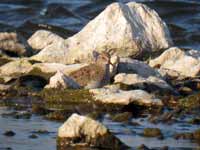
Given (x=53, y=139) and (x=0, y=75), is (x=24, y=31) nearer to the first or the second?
(x=0, y=75)

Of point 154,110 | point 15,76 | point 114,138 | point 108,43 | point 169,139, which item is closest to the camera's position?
point 114,138

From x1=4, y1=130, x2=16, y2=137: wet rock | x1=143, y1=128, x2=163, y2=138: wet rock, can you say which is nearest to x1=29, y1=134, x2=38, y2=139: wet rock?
x1=4, y1=130, x2=16, y2=137: wet rock

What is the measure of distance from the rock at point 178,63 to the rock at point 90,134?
5730 mm

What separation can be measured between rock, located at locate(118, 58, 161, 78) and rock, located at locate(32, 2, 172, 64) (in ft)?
4.44

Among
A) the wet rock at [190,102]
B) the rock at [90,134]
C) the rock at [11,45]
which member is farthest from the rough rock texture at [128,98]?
the rock at [11,45]

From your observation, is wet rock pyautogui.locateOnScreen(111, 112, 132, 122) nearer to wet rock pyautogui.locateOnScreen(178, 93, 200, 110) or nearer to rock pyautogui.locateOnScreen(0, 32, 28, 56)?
wet rock pyautogui.locateOnScreen(178, 93, 200, 110)

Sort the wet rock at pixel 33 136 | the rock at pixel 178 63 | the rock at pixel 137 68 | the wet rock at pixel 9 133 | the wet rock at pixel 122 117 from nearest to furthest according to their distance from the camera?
1. the wet rock at pixel 33 136
2. the wet rock at pixel 9 133
3. the wet rock at pixel 122 117
4. the rock at pixel 137 68
5. the rock at pixel 178 63

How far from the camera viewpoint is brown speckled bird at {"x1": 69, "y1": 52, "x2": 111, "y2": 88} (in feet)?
43.2

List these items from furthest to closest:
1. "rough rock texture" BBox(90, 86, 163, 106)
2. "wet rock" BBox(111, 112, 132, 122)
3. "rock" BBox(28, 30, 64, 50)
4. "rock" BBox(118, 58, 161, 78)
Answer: "rock" BBox(28, 30, 64, 50)
"rock" BBox(118, 58, 161, 78)
"rough rock texture" BBox(90, 86, 163, 106)
"wet rock" BBox(111, 112, 132, 122)

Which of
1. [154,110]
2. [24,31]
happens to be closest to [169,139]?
[154,110]

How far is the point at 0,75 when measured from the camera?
14.4m

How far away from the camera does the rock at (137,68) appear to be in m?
14.2

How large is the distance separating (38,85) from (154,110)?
8.72ft

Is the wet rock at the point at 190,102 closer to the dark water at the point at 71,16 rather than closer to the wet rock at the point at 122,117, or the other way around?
the wet rock at the point at 122,117
